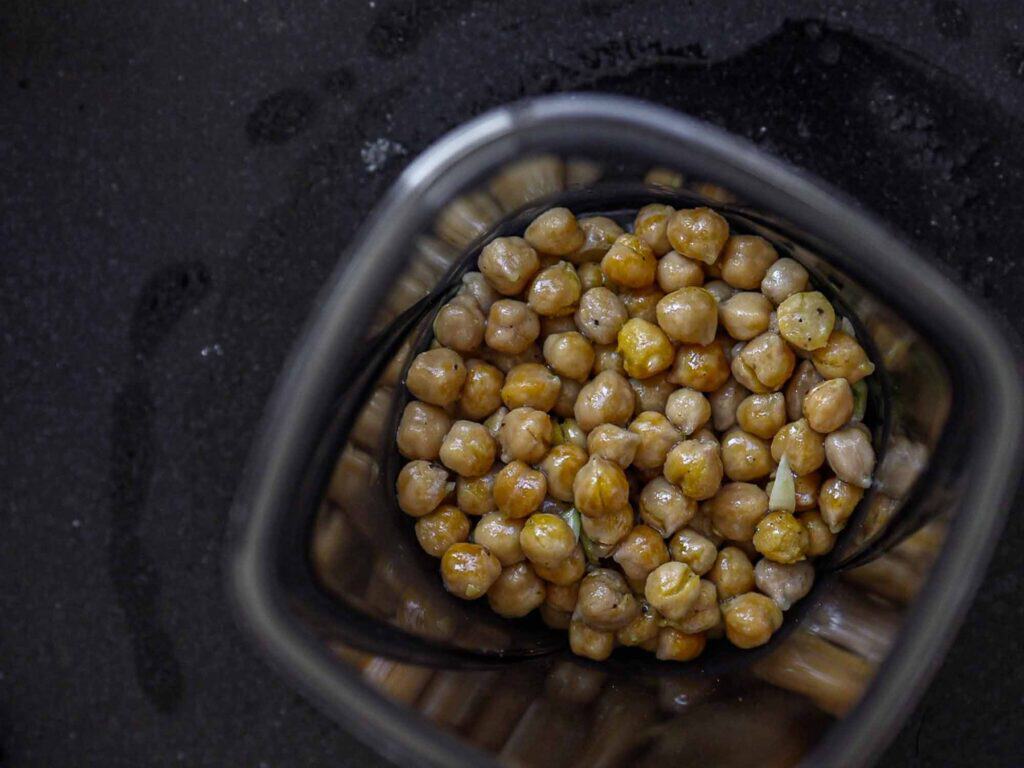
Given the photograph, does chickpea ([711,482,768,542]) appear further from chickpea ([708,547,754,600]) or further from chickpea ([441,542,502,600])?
chickpea ([441,542,502,600])

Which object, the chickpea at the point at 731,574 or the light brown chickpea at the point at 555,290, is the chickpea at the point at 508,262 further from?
the chickpea at the point at 731,574

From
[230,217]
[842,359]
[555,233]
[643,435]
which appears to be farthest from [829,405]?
[230,217]

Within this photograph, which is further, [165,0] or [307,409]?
[165,0]

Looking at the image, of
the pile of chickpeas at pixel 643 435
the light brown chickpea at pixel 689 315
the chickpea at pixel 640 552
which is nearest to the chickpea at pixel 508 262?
the pile of chickpeas at pixel 643 435

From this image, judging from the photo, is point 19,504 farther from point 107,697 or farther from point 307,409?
point 307,409

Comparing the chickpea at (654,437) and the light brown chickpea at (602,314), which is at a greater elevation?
the light brown chickpea at (602,314)

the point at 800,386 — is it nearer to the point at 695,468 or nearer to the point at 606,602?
the point at 695,468

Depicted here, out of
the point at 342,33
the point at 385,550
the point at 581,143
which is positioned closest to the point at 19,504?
the point at 385,550

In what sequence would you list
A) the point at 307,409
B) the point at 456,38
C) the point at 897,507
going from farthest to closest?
the point at 456,38
the point at 897,507
the point at 307,409
